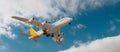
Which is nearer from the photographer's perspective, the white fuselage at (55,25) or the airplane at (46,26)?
the airplane at (46,26)

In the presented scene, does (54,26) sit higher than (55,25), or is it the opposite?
(55,25)

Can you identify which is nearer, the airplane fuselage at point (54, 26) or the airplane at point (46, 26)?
the airplane at point (46, 26)

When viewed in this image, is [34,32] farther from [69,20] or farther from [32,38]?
[69,20]

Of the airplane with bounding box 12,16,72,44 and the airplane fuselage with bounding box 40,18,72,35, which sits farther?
the airplane fuselage with bounding box 40,18,72,35

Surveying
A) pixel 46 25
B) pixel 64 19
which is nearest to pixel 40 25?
pixel 46 25

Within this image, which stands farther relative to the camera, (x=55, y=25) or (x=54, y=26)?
(x=55, y=25)

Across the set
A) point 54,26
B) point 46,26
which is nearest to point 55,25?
point 54,26

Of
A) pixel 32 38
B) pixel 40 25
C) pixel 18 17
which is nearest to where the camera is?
pixel 18 17

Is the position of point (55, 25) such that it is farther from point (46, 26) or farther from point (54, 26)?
point (46, 26)

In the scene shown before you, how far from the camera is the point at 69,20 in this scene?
120 meters

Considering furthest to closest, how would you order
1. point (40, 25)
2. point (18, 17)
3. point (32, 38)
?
point (32, 38)
point (40, 25)
point (18, 17)

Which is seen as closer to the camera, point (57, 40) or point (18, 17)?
point (18, 17)

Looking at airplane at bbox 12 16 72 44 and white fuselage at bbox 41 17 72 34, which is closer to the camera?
airplane at bbox 12 16 72 44

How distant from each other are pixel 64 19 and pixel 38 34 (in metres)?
13.5
